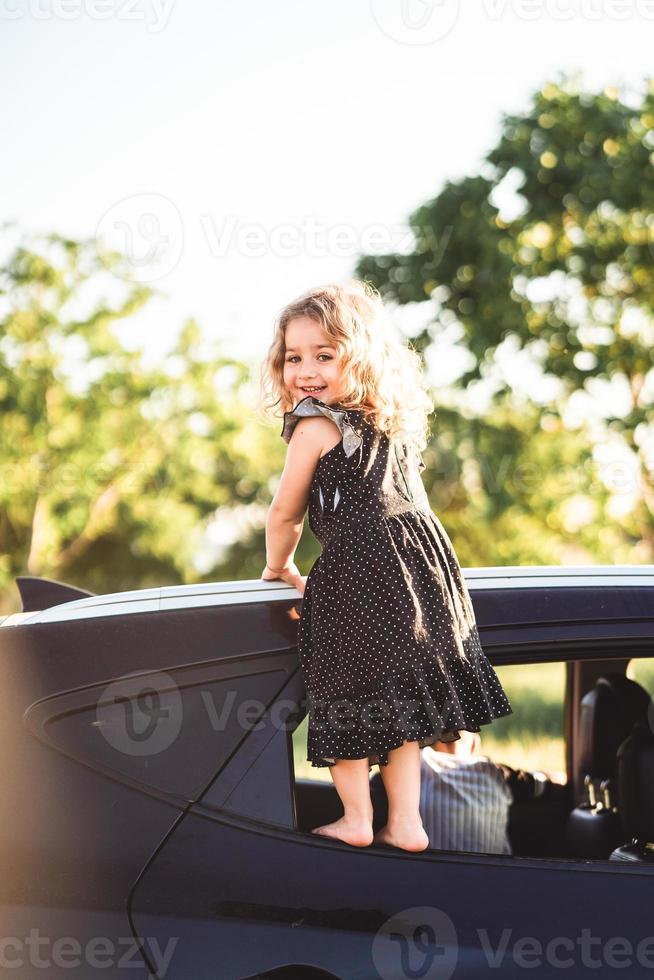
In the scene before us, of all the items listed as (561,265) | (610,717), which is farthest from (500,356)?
(610,717)

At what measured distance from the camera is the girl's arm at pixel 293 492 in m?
2.51

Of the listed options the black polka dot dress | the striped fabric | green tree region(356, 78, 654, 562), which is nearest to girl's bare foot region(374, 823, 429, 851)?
the black polka dot dress

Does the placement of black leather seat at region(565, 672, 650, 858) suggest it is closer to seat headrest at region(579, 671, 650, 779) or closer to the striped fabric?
seat headrest at region(579, 671, 650, 779)

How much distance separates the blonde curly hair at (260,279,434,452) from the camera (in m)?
2.61

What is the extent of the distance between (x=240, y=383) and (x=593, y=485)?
1643 cm

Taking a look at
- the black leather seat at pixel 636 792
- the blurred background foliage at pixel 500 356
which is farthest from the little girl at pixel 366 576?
the blurred background foliage at pixel 500 356

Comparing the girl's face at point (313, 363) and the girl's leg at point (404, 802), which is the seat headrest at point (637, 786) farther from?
the girl's face at point (313, 363)

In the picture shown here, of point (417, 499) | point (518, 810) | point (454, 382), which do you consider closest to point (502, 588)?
point (417, 499)

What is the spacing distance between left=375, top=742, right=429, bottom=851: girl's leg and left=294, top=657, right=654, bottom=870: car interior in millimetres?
354

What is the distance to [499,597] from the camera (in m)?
2.25

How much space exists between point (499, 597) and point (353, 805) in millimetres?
526

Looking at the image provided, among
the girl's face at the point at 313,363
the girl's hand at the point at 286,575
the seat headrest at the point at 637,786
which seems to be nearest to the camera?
the girl's hand at the point at 286,575

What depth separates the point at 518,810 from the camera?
126 inches

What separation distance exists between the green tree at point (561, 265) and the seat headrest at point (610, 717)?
1298 centimetres
